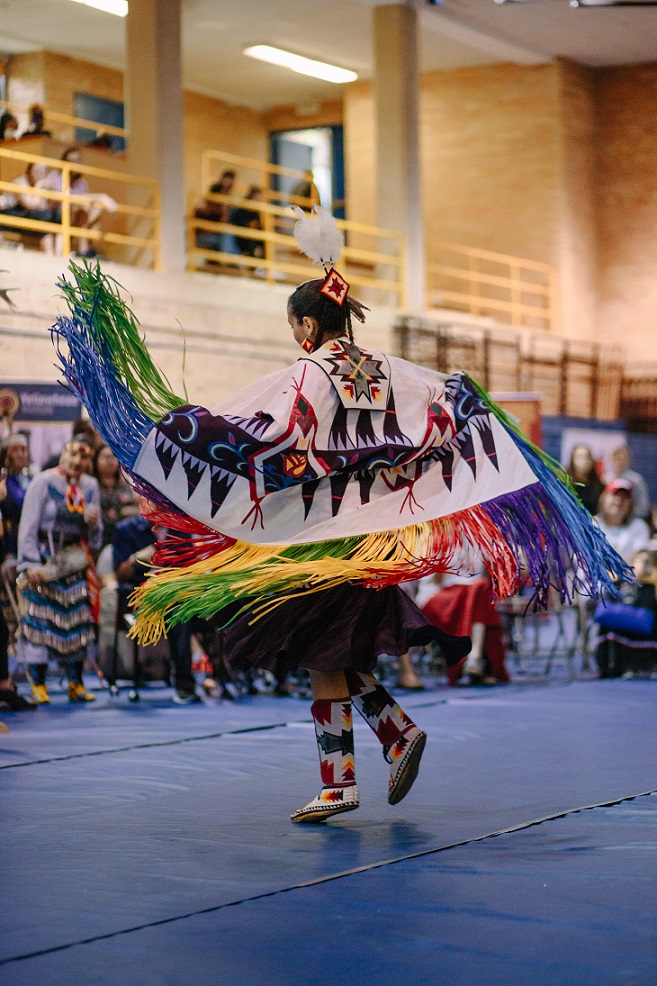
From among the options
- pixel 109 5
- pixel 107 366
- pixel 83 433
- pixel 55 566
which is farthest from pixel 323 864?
pixel 109 5

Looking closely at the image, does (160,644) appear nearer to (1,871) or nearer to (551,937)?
(1,871)

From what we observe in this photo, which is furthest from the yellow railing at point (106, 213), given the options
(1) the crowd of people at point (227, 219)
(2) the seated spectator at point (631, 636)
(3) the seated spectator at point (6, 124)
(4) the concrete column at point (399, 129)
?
(2) the seated spectator at point (631, 636)

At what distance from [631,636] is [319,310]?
5.18 metres

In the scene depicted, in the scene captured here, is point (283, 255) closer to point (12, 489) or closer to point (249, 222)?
point (249, 222)

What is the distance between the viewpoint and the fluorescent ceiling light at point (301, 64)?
17.8m

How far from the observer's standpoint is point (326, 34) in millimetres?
17297

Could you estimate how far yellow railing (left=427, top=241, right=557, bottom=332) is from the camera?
18.3 m

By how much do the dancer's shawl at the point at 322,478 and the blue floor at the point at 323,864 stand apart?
66 centimetres

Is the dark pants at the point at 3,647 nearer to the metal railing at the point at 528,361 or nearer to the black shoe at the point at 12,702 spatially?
the black shoe at the point at 12,702

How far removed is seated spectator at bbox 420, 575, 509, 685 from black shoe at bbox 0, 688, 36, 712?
2.49 m

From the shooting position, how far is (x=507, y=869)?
3439 mm

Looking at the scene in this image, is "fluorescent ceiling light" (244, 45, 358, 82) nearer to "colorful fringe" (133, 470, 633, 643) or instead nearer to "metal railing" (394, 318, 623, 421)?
"metal railing" (394, 318, 623, 421)

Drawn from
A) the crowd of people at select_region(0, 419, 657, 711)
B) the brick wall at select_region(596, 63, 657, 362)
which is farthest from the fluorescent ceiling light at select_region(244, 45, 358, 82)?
the crowd of people at select_region(0, 419, 657, 711)

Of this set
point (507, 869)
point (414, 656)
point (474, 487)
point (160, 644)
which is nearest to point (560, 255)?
point (414, 656)
